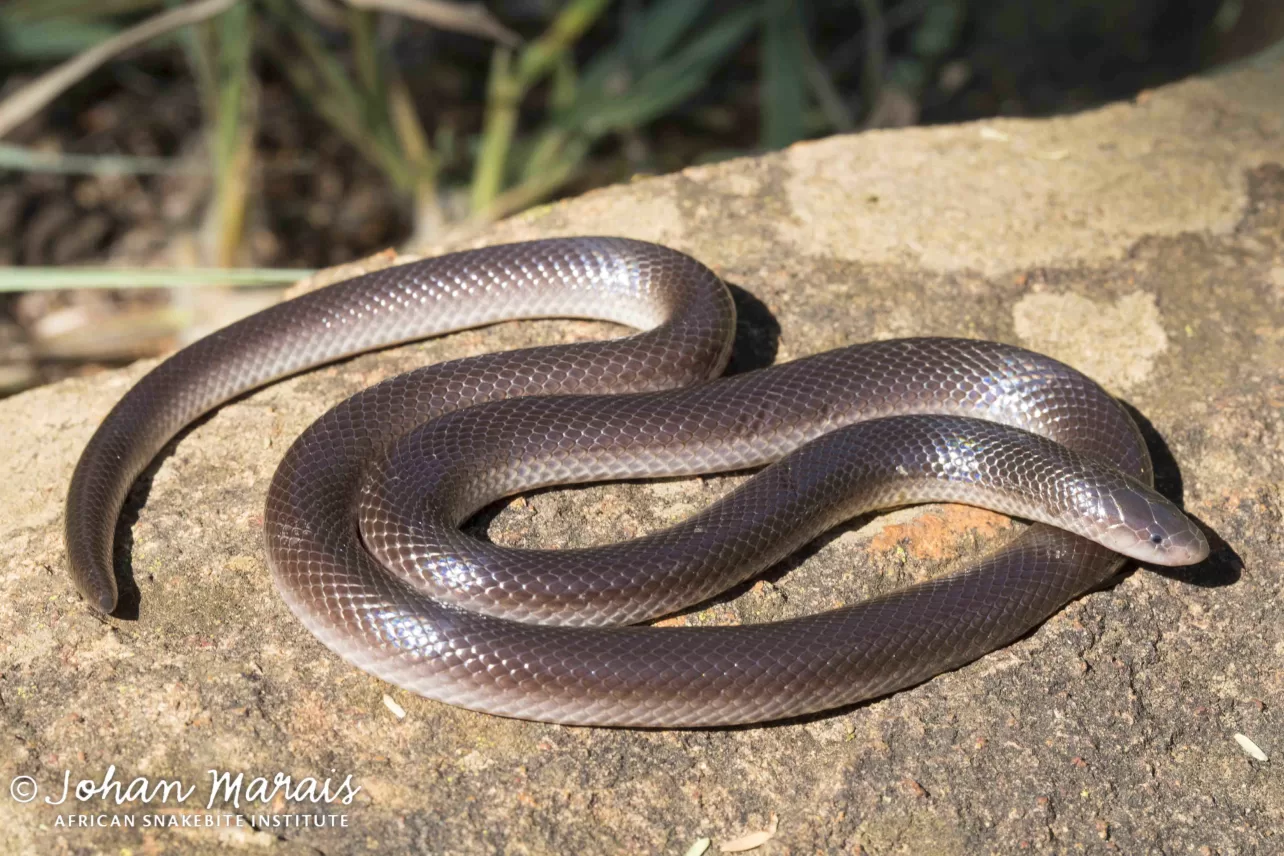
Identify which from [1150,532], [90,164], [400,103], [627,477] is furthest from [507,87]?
[1150,532]

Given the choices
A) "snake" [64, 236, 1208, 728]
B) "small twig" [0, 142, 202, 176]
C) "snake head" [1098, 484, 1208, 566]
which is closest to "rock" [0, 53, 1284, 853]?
"snake" [64, 236, 1208, 728]

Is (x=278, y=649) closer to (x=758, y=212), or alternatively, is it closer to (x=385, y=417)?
(x=385, y=417)

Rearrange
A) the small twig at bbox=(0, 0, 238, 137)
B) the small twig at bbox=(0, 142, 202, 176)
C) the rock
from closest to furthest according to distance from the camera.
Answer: the rock → the small twig at bbox=(0, 0, 238, 137) → the small twig at bbox=(0, 142, 202, 176)

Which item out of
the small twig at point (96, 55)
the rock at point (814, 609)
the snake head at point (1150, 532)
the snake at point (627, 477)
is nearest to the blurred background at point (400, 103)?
the small twig at point (96, 55)

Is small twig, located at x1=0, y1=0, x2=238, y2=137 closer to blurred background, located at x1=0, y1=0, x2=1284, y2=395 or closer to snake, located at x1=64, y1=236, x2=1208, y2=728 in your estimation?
blurred background, located at x1=0, y1=0, x2=1284, y2=395

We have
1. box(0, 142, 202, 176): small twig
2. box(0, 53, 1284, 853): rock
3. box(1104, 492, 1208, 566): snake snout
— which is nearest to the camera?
box(0, 53, 1284, 853): rock

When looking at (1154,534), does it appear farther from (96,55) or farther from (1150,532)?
(96,55)

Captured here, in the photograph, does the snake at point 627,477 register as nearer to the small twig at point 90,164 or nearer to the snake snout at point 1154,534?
the snake snout at point 1154,534

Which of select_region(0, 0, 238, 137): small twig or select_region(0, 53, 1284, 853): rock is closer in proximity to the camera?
select_region(0, 53, 1284, 853): rock
